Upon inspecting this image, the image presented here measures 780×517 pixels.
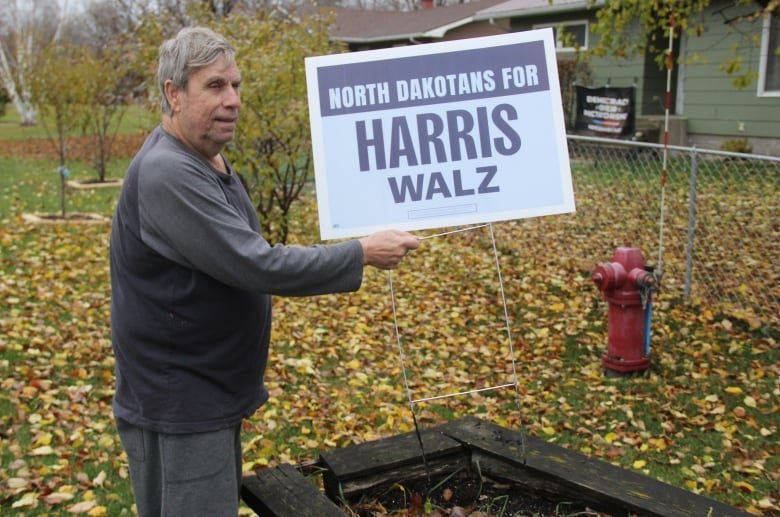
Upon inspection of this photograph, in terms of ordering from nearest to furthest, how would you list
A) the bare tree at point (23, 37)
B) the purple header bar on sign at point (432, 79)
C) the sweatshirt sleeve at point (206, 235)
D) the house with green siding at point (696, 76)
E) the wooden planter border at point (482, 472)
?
the sweatshirt sleeve at point (206, 235) → the wooden planter border at point (482, 472) → the purple header bar on sign at point (432, 79) → the house with green siding at point (696, 76) → the bare tree at point (23, 37)

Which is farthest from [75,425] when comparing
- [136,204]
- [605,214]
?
[605,214]

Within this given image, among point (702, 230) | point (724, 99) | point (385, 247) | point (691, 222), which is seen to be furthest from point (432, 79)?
point (724, 99)

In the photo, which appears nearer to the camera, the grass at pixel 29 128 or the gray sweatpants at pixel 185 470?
the gray sweatpants at pixel 185 470

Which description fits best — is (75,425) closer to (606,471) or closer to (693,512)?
(606,471)

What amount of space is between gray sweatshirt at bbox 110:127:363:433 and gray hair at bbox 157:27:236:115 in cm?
19

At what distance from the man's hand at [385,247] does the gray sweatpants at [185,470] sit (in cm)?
70

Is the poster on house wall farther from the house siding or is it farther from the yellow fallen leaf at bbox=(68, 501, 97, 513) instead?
the yellow fallen leaf at bbox=(68, 501, 97, 513)

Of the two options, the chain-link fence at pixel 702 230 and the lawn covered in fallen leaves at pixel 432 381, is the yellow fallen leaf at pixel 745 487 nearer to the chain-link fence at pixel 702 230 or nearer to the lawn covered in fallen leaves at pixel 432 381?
the lawn covered in fallen leaves at pixel 432 381

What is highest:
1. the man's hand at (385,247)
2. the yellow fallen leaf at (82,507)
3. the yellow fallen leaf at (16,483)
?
the man's hand at (385,247)

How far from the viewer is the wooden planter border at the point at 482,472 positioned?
2.82 metres

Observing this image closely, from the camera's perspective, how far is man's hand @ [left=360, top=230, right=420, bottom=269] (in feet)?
8.45

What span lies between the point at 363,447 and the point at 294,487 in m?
0.44

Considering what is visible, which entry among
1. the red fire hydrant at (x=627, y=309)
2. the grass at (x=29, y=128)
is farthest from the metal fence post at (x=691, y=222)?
the grass at (x=29, y=128)

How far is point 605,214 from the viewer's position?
8.72 meters
